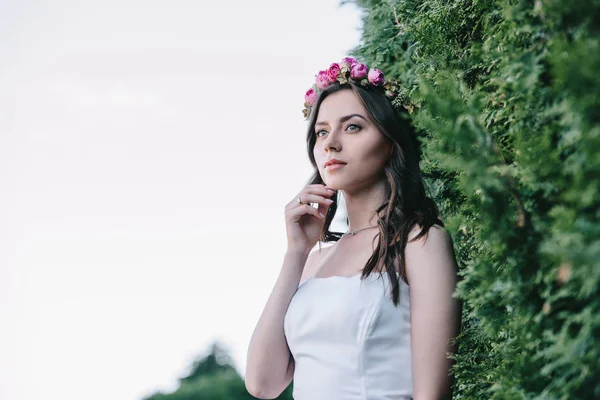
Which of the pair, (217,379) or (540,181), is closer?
(540,181)

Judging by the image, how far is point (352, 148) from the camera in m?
3.07

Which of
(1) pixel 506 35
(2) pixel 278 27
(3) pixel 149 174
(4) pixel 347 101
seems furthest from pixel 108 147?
(1) pixel 506 35

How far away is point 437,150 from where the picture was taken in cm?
212

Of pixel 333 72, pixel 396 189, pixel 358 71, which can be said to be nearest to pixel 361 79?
pixel 358 71

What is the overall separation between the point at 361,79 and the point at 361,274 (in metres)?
1.11

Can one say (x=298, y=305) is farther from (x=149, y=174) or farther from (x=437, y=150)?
(x=149, y=174)

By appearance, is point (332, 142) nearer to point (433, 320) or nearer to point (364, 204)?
point (364, 204)

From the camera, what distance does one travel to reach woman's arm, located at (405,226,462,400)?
8.27 ft

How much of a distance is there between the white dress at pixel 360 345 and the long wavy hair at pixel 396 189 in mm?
96

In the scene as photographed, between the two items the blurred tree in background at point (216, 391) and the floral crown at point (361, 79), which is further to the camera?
the blurred tree in background at point (216, 391)

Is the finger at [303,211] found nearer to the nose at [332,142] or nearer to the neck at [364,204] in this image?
the neck at [364,204]

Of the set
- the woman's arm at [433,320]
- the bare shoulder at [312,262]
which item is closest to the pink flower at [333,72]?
the bare shoulder at [312,262]

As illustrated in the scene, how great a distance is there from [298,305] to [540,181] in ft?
5.02

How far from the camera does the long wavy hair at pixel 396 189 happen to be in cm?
283
